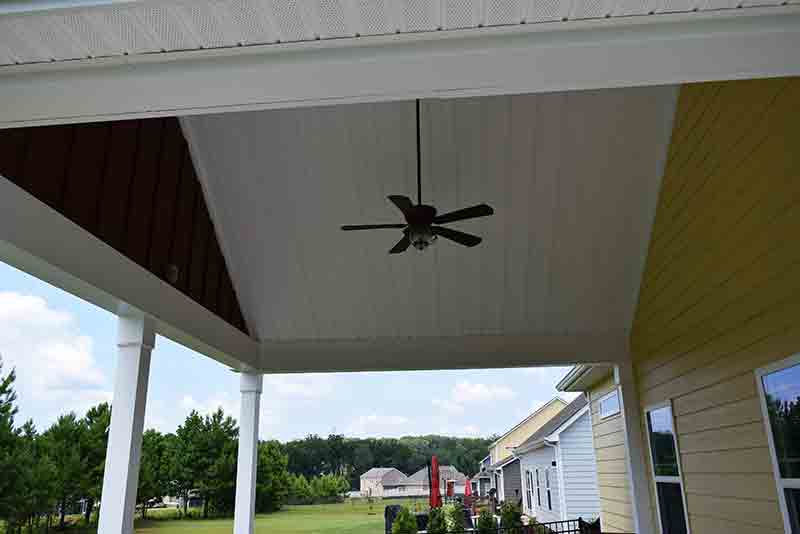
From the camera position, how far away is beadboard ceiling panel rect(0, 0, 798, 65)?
3.85 ft

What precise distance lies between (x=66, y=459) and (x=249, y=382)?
4.57m

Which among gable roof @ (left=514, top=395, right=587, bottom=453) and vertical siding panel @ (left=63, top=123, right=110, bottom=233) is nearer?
vertical siding panel @ (left=63, top=123, right=110, bottom=233)

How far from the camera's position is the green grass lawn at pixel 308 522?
32.6 ft

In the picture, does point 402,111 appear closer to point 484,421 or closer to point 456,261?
point 456,261

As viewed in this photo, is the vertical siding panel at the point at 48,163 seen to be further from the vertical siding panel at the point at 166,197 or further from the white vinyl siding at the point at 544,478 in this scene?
the white vinyl siding at the point at 544,478

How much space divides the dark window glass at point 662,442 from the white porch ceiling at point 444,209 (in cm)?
117

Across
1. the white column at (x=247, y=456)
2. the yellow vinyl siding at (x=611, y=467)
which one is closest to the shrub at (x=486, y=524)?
the yellow vinyl siding at (x=611, y=467)

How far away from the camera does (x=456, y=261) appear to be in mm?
6105

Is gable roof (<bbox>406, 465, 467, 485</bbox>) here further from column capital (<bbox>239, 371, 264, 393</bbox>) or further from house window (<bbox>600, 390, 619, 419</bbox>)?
column capital (<bbox>239, 371, 264, 393</bbox>)

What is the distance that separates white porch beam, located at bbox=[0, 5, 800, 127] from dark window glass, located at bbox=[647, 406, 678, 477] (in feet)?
14.5

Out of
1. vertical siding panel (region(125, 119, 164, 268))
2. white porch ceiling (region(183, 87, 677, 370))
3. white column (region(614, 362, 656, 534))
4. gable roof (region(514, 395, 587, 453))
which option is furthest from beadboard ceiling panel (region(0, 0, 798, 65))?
gable roof (region(514, 395, 587, 453))

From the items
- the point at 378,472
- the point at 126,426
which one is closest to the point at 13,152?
the point at 126,426

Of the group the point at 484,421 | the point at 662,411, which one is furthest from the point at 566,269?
the point at 484,421

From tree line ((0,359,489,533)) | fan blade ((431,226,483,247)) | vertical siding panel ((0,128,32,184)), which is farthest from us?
tree line ((0,359,489,533))
